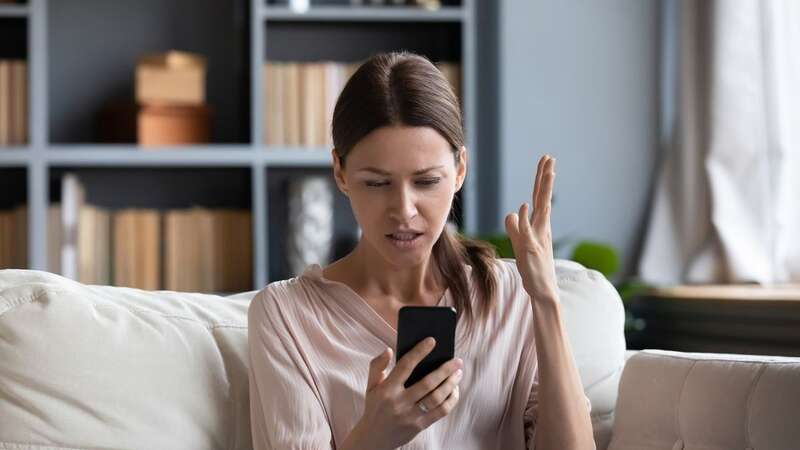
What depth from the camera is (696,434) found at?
159 centimetres

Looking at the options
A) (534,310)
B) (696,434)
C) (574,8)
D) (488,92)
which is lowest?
(696,434)

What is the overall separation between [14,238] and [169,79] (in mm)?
715

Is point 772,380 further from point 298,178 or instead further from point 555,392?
point 298,178

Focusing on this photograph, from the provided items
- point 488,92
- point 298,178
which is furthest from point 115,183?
point 488,92

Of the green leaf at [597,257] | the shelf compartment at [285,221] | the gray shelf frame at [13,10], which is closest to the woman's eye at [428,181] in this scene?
A: the green leaf at [597,257]

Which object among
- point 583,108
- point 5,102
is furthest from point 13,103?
point 583,108

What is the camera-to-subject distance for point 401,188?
60.7 inches

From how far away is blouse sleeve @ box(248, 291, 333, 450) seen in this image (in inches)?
60.0

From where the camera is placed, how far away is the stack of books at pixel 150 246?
365cm

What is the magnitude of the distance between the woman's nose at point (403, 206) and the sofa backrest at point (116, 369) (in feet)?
1.06

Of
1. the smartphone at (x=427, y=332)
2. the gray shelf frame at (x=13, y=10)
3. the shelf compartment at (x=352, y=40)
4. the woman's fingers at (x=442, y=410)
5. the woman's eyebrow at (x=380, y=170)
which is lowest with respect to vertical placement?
the woman's fingers at (x=442, y=410)

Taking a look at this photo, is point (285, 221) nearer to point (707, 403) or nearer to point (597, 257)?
point (597, 257)

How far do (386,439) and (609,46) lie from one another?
254cm

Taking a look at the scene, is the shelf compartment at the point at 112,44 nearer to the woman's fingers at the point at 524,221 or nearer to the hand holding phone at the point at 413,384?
the woman's fingers at the point at 524,221
